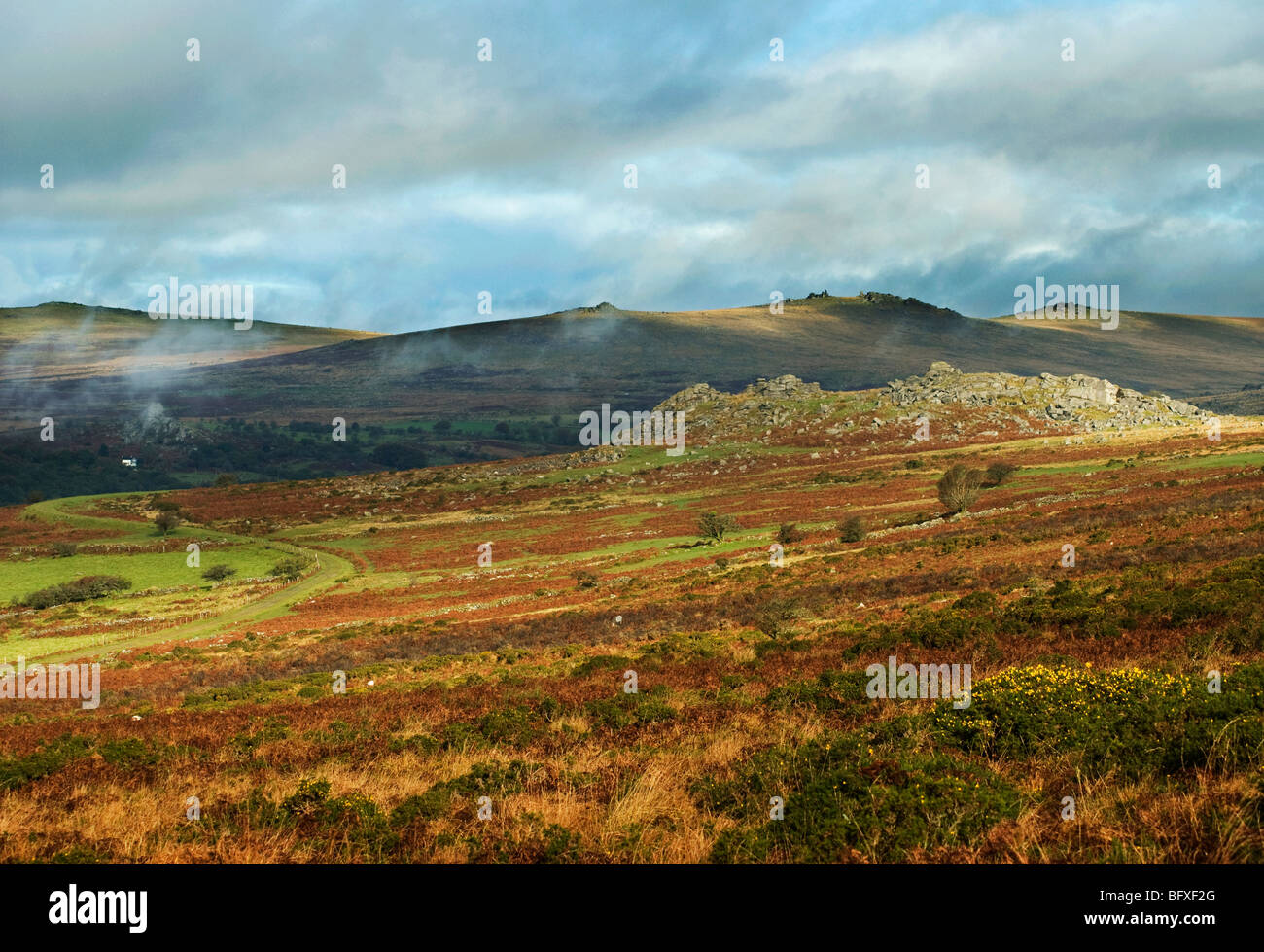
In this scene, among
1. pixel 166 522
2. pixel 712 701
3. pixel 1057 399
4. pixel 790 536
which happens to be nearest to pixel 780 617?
pixel 712 701

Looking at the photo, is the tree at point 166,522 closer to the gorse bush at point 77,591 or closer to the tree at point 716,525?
the gorse bush at point 77,591

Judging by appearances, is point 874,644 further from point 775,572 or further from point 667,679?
point 775,572

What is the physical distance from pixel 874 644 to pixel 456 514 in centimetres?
9596

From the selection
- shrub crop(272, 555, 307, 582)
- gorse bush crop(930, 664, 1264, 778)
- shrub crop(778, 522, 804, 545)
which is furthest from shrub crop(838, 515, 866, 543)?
shrub crop(272, 555, 307, 582)

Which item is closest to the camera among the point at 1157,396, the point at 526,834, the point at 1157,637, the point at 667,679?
the point at 526,834

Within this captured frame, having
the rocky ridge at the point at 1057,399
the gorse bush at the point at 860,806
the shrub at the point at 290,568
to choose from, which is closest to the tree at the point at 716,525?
the shrub at the point at 290,568

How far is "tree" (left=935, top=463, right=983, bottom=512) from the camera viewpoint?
59.9m

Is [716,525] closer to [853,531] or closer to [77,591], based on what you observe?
[853,531]

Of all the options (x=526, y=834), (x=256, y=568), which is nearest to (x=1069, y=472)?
(x=256, y=568)

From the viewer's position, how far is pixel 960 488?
60281 mm

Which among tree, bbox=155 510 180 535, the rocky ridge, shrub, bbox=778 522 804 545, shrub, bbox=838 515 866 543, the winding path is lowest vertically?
the winding path

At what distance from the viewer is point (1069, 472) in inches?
3172

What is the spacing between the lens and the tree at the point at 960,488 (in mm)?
59938

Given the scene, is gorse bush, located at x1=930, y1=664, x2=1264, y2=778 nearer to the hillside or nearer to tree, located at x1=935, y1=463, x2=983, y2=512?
the hillside
